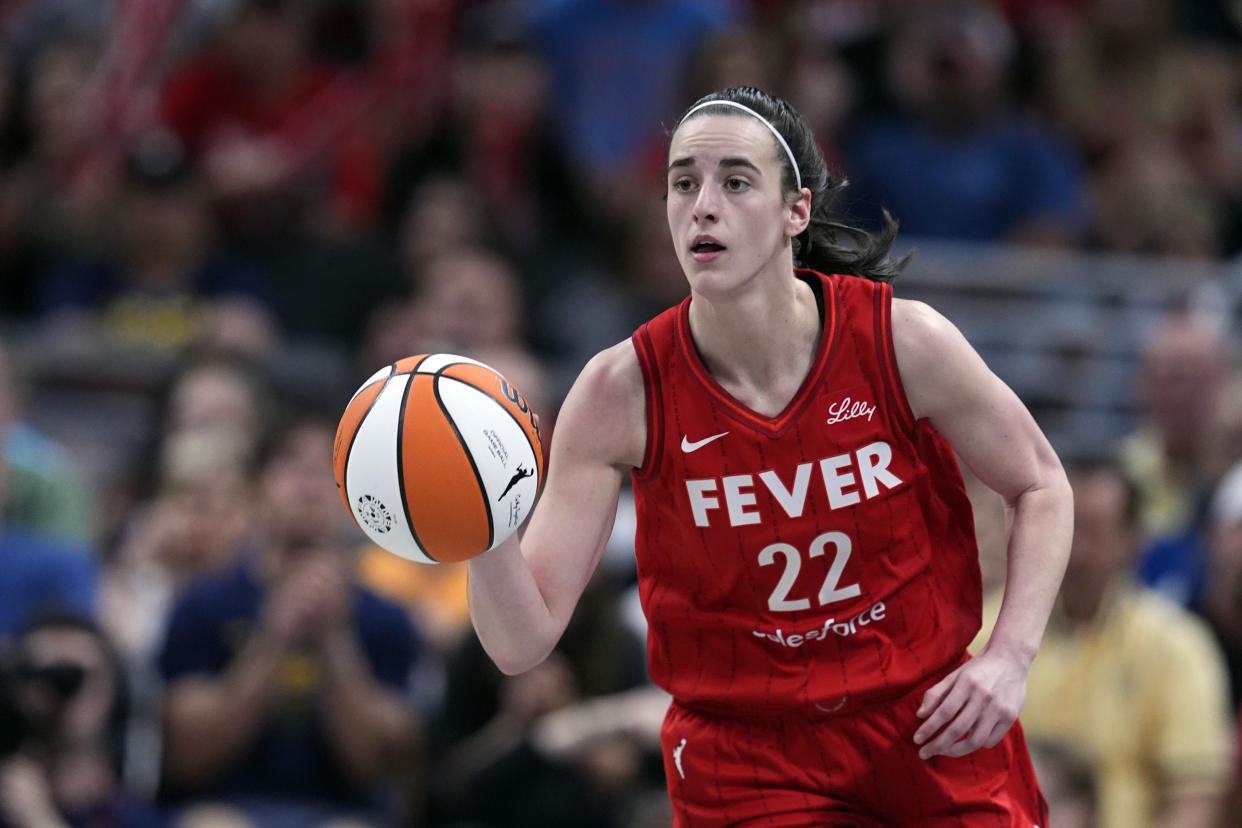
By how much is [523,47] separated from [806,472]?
6.98m

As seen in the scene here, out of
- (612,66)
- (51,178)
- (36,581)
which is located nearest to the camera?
(36,581)

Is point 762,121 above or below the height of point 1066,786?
above

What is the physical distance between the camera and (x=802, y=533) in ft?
12.8

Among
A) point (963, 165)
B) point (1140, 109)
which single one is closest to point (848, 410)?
point (963, 165)

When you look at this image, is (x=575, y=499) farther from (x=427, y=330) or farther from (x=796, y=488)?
(x=427, y=330)

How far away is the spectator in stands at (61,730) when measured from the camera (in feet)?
19.8

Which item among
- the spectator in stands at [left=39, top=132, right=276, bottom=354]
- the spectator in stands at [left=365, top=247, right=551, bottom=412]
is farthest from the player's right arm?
the spectator in stands at [left=39, top=132, right=276, bottom=354]

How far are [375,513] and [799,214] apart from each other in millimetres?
1171

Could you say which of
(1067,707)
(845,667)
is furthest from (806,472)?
(1067,707)

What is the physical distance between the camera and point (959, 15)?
10430 millimetres

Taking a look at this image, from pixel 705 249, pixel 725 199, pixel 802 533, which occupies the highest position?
pixel 725 199

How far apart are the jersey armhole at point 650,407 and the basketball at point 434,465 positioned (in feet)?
0.87

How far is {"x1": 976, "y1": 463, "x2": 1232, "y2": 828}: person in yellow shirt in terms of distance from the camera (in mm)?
6410

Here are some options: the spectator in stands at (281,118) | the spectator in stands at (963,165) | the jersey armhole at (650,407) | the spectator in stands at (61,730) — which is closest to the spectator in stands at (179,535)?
the spectator in stands at (61,730)
